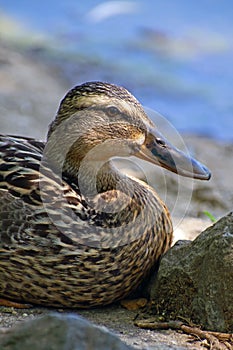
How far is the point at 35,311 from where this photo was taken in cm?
381

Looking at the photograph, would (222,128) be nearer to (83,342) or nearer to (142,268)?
(142,268)

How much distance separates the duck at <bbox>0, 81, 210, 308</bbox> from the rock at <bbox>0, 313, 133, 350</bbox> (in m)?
1.15

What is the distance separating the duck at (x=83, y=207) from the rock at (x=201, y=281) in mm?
199

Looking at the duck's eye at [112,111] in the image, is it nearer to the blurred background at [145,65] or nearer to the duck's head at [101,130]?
the duck's head at [101,130]

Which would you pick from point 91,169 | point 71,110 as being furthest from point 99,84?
point 91,169

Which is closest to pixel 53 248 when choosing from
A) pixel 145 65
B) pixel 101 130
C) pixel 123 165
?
pixel 101 130

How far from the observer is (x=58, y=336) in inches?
→ 97.1

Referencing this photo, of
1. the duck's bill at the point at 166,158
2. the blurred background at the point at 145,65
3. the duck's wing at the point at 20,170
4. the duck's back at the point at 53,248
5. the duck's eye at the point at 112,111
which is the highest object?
the blurred background at the point at 145,65

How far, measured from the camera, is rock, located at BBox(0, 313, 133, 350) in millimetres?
2455

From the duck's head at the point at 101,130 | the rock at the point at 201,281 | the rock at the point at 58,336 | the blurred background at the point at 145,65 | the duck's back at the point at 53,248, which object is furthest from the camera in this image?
the blurred background at the point at 145,65

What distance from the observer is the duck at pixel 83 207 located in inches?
145

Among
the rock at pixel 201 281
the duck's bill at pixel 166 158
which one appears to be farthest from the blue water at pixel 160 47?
the rock at pixel 201 281

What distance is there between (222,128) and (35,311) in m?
5.43

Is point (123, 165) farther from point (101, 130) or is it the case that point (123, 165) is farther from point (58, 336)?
point (58, 336)
